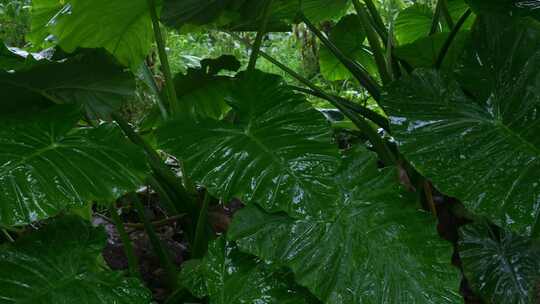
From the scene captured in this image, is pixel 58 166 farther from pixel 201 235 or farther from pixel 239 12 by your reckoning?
pixel 239 12

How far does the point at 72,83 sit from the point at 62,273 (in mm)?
466

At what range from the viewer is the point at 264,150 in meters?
1.01

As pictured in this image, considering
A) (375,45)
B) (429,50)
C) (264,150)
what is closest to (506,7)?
(429,50)

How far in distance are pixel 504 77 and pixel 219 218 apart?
732 mm

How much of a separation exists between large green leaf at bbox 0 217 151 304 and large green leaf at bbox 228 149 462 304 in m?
0.22

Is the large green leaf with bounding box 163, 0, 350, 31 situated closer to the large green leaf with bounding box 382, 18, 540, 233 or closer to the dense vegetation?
the dense vegetation

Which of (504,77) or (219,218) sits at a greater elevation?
(504,77)

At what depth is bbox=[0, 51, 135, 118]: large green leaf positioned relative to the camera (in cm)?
108

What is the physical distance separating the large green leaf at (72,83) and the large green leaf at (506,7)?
79 centimetres

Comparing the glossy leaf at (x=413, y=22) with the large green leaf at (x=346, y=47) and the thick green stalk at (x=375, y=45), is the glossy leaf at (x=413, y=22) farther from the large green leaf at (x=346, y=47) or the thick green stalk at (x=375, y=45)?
the thick green stalk at (x=375, y=45)

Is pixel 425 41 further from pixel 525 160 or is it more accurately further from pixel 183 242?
pixel 183 242

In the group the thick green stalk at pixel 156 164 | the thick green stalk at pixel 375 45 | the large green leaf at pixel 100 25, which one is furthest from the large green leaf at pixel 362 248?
the large green leaf at pixel 100 25

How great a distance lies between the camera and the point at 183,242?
5.60 ft

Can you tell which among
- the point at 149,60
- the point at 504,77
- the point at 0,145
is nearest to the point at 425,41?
the point at 504,77
